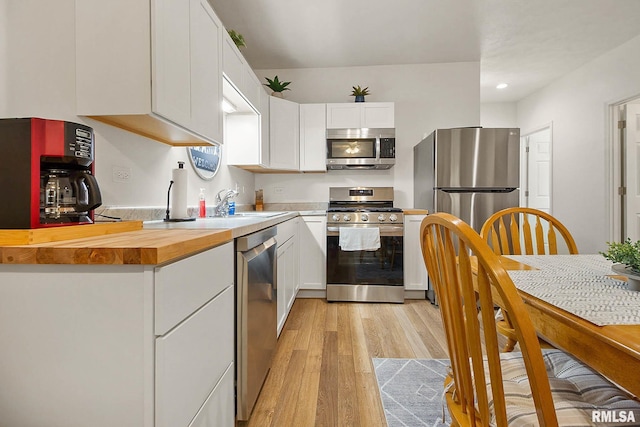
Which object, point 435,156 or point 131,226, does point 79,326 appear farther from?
point 435,156

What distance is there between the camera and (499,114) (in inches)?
211

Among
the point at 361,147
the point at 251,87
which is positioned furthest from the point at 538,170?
the point at 251,87

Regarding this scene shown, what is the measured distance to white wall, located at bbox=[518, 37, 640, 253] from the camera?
335cm

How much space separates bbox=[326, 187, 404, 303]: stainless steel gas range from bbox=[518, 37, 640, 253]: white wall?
96.1 inches

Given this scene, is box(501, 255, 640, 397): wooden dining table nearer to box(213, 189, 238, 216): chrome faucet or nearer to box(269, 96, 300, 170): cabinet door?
box(213, 189, 238, 216): chrome faucet

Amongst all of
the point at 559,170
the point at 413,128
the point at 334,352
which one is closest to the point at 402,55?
the point at 413,128

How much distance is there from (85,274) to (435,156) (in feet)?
9.38

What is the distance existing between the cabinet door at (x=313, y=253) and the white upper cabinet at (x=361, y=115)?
1077 mm

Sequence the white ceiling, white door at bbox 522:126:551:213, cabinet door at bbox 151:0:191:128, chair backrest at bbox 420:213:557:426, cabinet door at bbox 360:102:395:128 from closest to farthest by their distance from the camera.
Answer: chair backrest at bbox 420:213:557:426, cabinet door at bbox 151:0:191:128, the white ceiling, cabinet door at bbox 360:102:395:128, white door at bbox 522:126:551:213

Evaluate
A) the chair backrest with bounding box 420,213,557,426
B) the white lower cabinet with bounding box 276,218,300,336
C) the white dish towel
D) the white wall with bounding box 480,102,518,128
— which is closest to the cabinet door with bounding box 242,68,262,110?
the white lower cabinet with bounding box 276,218,300,336

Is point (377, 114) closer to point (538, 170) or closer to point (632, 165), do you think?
point (632, 165)

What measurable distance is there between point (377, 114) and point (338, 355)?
2.46 metres

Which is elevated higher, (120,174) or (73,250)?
(120,174)

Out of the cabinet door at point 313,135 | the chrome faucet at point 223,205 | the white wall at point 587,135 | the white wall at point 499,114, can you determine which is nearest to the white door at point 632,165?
the white wall at point 587,135
